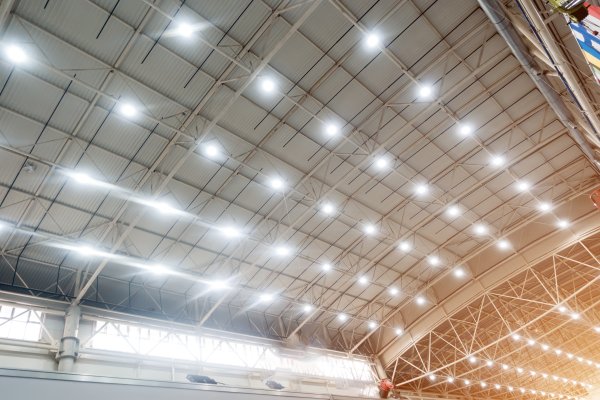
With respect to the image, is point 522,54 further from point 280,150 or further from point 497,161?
point 280,150

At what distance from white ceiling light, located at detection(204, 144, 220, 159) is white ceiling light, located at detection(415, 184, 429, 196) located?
1335cm

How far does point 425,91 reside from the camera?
2070cm

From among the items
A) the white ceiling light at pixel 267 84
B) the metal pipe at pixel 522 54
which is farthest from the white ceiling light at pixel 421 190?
the white ceiling light at pixel 267 84

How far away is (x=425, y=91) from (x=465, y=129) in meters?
4.47

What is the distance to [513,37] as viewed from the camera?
18250 millimetres

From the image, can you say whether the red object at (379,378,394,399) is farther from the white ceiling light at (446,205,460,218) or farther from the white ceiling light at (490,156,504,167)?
the white ceiling light at (490,156,504,167)

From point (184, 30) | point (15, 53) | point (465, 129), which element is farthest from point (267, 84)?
point (465, 129)

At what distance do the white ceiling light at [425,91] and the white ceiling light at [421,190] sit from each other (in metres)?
6.71

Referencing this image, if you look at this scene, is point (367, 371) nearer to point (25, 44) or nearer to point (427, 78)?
point (427, 78)

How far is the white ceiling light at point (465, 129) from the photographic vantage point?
23419 mm

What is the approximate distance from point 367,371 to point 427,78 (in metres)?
27.0

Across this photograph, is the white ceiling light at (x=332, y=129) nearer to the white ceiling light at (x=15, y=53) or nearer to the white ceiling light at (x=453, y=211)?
the white ceiling light at (x=453, y=211)

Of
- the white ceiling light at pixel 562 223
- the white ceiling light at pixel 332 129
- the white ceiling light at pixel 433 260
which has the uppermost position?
the white ceiling light at pixel 332 129

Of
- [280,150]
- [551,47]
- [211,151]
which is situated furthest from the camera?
[280,150]
